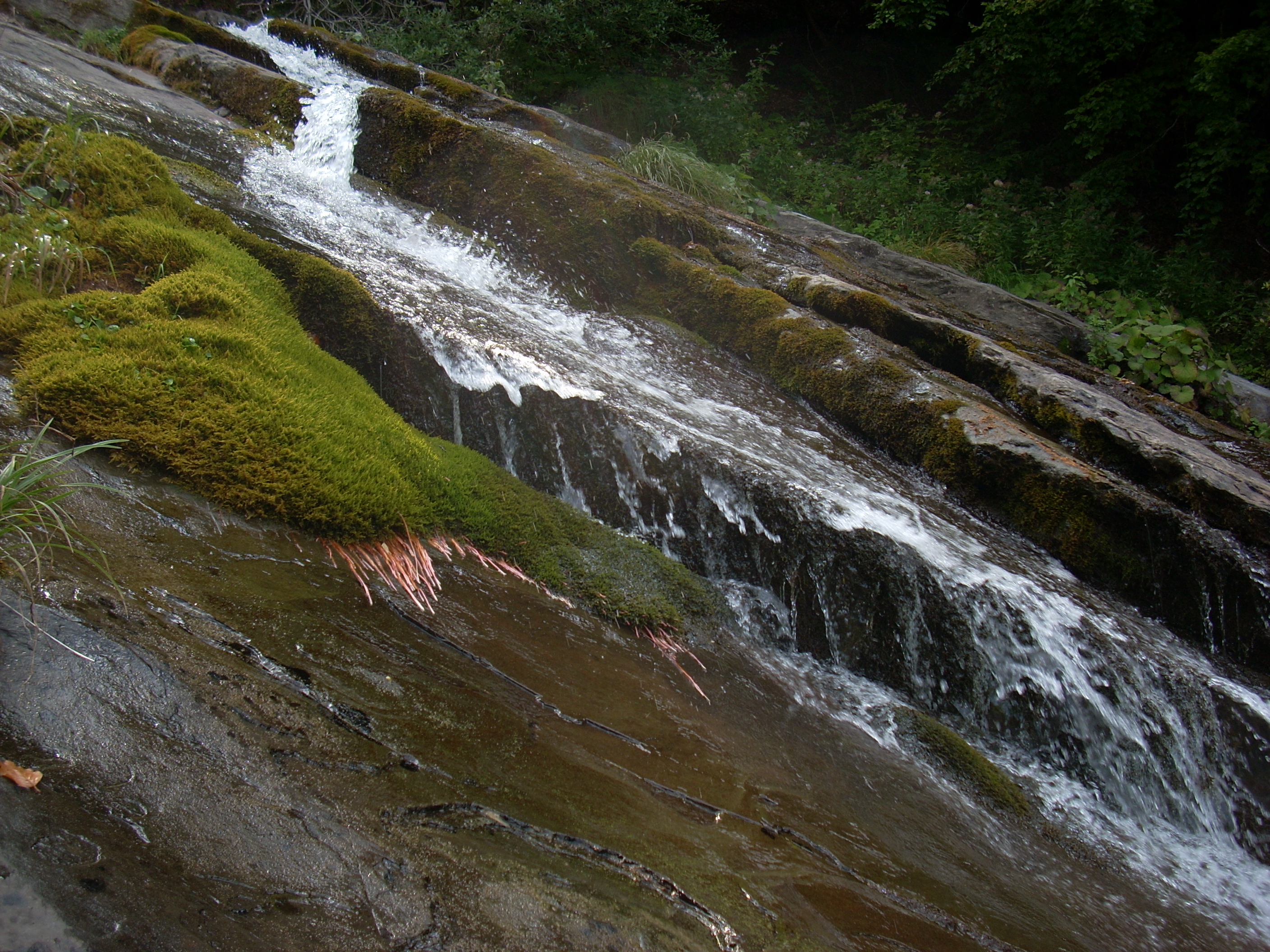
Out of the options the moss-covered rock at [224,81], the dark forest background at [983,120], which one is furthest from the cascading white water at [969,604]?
the dark forest background at [983,120]

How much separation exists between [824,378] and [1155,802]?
12.8 ft

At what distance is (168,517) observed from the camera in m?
2.92

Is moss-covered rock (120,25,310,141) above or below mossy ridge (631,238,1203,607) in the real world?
above

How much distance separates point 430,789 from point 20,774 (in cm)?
94

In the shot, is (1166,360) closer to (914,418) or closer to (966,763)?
(914,418)

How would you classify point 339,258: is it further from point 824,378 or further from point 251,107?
point 251,107

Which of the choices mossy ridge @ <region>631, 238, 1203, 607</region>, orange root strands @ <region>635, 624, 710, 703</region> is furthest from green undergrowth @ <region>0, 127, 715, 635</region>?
mossy ridge @ <region>631, 238, 1203, 607</region>

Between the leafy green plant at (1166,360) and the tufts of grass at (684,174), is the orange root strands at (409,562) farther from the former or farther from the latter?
the leafy green plant at (1166,360)

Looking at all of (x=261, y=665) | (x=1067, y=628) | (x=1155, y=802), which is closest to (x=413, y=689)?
(x=261, y=665)

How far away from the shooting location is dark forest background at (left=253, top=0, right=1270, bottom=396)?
35.9 ft

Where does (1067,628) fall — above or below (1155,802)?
above

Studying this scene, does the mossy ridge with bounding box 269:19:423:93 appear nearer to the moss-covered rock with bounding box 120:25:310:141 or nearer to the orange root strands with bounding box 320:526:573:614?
the moss-covered rock with bounding box 120:25:310:141

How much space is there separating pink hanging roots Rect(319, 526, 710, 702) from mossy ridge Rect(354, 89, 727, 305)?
12.6 feet

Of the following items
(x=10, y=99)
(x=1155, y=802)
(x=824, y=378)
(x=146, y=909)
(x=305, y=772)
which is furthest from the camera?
(x=824, y=378)
